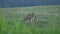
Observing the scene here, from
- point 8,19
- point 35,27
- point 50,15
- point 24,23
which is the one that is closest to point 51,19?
point 50,15

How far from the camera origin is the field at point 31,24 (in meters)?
1.57

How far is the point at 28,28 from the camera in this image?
1.57 m

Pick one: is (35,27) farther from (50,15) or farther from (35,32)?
(50,15)

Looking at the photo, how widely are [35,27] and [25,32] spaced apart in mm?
126

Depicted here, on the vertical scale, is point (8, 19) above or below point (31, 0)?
below

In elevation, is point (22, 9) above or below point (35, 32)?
above

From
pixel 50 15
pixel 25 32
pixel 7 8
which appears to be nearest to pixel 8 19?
pixel 7 8

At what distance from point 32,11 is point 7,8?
0.29 meters


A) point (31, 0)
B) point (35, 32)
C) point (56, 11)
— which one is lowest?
point (35, 32)

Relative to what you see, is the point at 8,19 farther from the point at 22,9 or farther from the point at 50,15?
the point at 50,15

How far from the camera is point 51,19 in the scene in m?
1.58

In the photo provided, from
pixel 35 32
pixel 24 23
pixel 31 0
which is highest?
pixel 31 0

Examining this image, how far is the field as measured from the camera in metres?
1.57

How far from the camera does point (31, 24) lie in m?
1.57
